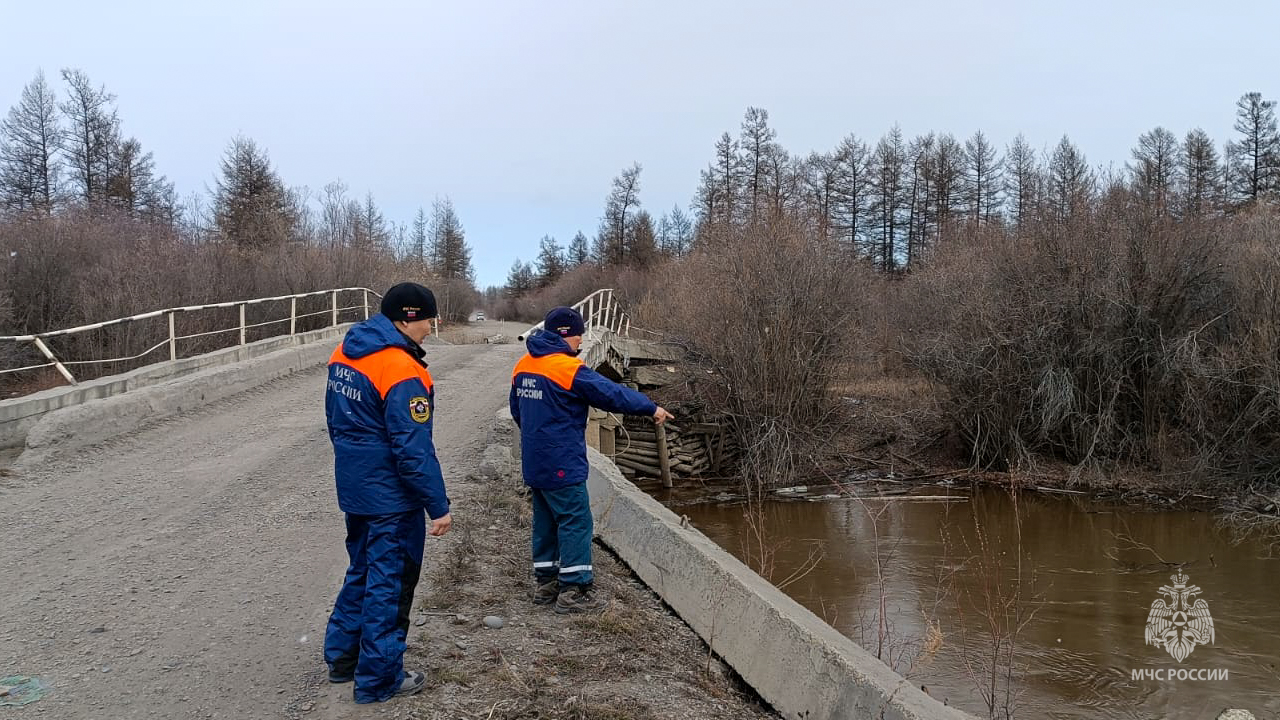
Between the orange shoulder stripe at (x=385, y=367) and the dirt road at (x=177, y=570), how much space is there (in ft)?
5.00

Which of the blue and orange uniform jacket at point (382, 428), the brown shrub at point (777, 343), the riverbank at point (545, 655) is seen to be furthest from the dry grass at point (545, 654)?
the brown shrub at point (777, 343)

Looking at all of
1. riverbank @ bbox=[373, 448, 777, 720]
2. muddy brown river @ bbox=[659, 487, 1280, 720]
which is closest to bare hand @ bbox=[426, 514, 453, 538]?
riverbank @ bbox=[373, 448, 777, 720]

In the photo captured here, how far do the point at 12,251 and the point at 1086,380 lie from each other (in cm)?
2511

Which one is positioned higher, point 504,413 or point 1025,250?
point 1025,250

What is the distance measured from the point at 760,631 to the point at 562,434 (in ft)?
5.28

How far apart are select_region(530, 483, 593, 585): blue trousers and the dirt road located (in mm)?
1339

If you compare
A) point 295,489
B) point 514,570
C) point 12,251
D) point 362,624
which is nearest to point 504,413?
point 295,489

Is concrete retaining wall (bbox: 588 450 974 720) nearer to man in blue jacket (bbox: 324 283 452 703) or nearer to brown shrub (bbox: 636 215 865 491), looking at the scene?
man in blue jacket (bbox: 324 283 452 703)

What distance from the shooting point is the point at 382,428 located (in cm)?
342

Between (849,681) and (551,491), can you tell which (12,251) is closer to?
(551,491)

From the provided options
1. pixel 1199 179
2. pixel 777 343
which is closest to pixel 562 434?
pixel 777 343

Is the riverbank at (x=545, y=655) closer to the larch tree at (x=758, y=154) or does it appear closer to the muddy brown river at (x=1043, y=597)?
the muddy brown river at (x=1043, y=597)

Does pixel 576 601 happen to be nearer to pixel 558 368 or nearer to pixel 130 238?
pixel 558 368

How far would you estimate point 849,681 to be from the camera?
3771 mm
